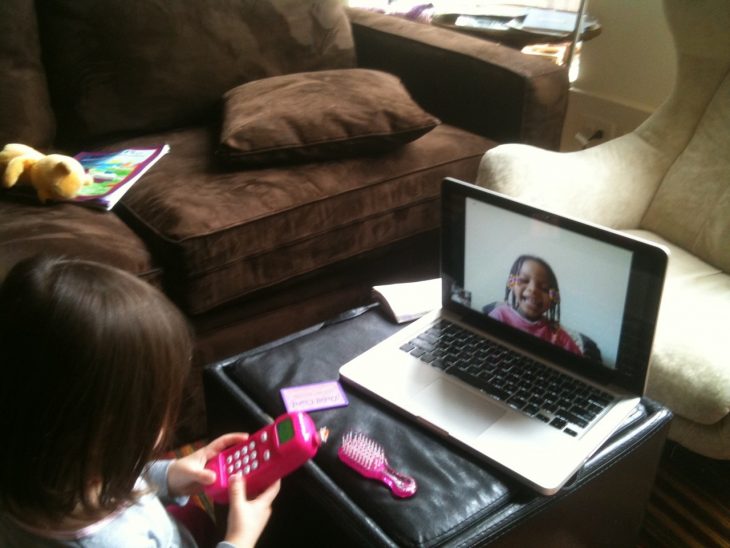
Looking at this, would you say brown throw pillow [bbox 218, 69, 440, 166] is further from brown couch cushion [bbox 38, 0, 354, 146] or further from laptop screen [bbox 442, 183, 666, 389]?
laptop screen [bbox 442, 183, 666, 389]

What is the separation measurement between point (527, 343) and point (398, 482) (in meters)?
0.30

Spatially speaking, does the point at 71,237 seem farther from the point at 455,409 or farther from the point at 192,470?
the point at 455,409

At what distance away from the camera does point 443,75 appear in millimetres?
1795

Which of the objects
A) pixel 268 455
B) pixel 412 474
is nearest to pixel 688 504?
pixel 412 474

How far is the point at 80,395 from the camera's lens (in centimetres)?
65

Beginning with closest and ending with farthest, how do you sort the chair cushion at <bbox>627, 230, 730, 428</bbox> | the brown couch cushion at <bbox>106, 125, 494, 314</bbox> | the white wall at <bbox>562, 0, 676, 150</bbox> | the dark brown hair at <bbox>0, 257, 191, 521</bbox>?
the dark brown hair at <bbox>0, 257, 191, 521</bbox>
the chair cushion at <bbox>627, 230, 730, 428</bbox>
the brown couch cushion at <bbox>106, 125, 494, 314</bbox>
the white wall at <bbox>562, 0, 676, 150</bbox>

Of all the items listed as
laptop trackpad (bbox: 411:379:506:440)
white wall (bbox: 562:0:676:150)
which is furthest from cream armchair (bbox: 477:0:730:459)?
white wall (bbox: 562:0:676:150)

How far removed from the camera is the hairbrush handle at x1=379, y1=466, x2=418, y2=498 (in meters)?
0.79

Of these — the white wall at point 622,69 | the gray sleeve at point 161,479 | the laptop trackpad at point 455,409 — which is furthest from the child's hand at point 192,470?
the white wall at point 622,69

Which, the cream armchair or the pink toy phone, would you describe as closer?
the pink toy phone

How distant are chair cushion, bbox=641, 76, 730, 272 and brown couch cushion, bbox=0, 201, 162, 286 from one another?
105 centimetres

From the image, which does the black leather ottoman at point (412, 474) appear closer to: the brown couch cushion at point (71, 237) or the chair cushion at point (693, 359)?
the chair cushion at point (693, 359)

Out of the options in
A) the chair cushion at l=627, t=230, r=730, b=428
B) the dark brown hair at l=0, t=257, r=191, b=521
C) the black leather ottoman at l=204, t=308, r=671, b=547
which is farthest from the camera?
the chair cushion at l=627, t=230, r=730, b=428

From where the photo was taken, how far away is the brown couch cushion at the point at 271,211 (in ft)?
4.26
